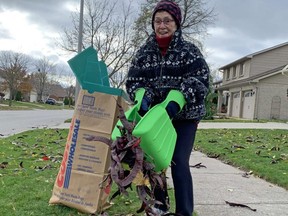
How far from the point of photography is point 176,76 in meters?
2.87

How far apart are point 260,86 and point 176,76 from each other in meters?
27.9

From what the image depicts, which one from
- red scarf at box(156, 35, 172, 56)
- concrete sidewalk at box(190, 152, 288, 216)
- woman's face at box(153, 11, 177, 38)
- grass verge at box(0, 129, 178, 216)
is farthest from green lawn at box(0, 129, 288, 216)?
woman's face at box(153, 11, 177, 38)

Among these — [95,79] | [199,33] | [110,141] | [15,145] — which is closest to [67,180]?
[95,79]

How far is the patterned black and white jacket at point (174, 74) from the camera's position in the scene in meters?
2.77

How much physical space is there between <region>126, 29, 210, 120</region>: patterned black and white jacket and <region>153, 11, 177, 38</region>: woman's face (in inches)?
2.4

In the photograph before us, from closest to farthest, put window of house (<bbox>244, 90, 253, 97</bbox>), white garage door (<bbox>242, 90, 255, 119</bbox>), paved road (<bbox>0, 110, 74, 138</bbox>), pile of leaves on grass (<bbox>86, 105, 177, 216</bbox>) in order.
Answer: pile of leaves on grass (<bbox>86, 105, 177, 216</bbox>)
paved road (<bbox>0, 110, 74, 138</bbox>)
white garage door (<bbox>242, 90, 255, 119</bbox>)
window of house (<bbox>244, 90, 253, 97</bbox>)

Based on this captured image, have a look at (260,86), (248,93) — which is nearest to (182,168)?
(260,86)

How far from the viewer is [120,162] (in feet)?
7.09

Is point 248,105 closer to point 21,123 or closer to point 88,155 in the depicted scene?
point 21,123

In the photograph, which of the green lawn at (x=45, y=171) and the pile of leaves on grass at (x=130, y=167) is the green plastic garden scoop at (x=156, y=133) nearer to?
the pile of leaves on grass at (x=130, y=167)

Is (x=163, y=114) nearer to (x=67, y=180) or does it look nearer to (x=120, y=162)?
(x=120, y=162)

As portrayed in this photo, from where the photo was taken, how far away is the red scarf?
289 centimetres

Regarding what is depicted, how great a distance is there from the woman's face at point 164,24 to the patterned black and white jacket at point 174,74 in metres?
0.06

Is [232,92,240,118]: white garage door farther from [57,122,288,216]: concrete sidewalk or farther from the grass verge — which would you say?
[57,122,288,216]: concrete sidewalk
